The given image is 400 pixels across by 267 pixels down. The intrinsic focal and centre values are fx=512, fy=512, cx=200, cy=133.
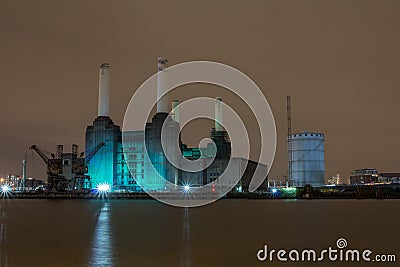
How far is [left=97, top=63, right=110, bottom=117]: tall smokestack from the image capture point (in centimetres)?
12062

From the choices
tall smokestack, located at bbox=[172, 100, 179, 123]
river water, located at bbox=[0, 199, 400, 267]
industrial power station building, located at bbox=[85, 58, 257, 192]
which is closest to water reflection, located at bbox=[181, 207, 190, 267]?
river water, located at bbox=[0, 199, 400, 267]

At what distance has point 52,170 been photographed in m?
122

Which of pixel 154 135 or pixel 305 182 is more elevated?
pixel 154 135

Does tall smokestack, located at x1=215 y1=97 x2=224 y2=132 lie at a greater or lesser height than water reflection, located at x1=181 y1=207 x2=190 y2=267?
greater

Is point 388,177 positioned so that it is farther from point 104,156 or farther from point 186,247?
point 186,247

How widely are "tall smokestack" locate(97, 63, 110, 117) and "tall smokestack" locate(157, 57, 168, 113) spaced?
12.0m

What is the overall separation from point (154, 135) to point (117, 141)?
34.1 feet

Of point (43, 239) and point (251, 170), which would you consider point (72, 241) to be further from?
point (251, 170)

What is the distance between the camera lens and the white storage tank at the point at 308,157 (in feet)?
417

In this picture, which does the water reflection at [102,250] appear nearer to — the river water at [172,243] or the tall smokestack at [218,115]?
the river water at [172,243]

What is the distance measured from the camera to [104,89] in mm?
120812

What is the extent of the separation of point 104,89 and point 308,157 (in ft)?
172

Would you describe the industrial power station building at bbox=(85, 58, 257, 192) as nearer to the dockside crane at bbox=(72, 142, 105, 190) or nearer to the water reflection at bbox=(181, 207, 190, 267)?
the dockside crane at bbox=(72, 142, 105, 190)

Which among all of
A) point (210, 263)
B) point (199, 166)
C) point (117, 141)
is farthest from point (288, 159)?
point (210, 263)
